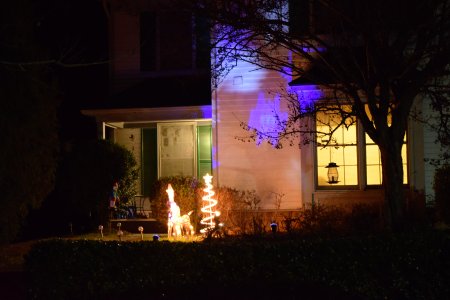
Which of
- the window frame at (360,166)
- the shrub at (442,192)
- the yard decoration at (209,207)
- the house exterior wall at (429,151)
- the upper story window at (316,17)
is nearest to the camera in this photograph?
the upper story window at (316,17)

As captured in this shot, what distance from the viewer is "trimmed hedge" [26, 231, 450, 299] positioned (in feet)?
22.2

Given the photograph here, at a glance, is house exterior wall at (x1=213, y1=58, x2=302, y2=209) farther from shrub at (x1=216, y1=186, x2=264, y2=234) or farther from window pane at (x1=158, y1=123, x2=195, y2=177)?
window pane at (x1=158, y1=123, x2=195, y2=177)

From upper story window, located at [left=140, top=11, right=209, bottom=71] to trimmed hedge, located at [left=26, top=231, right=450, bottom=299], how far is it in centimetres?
925

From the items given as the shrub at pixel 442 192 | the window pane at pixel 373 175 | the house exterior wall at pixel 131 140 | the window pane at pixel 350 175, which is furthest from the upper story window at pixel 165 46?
the shrub at pixel 442 192

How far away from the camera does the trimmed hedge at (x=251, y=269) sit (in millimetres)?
6770

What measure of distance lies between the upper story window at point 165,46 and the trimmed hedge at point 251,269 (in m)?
9.25

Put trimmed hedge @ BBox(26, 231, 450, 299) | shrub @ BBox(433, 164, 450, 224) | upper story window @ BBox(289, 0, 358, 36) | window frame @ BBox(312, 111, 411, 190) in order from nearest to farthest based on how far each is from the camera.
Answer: trimmed hedge @ BBox(26, 231, 450, 299)
upper story window @ BBox(289, 0, 358, 36)
shrub @ BBox(433, 164, 450, 224)
window frame @ BBox(312, 111, 411, 190)

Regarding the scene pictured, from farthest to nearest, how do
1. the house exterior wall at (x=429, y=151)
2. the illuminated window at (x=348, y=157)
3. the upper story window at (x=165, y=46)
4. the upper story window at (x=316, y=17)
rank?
1. the upper story window at (x=165, y=46)
2. the illuminated window at (x=348, y=157)
3. the house exterior wall at (x=429, y=151)
4. the upper story window at (x=316, y=17)

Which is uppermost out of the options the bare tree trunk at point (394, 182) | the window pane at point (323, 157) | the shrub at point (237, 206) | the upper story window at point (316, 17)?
the upper story window at point (316, 17)

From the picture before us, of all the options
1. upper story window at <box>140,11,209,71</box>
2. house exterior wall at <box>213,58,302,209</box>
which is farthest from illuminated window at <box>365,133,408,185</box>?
upper story window at <box>140,11,209,71</box>

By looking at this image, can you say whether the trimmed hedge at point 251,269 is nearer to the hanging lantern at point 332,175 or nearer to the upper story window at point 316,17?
the upper story window at point 316,17

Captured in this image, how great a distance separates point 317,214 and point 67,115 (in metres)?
9.44

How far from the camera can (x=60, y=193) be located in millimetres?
14344

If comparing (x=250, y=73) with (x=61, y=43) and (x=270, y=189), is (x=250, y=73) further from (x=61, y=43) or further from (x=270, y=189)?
(x=61, y=43)
